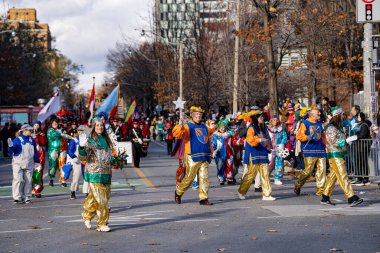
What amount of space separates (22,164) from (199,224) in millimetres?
6412

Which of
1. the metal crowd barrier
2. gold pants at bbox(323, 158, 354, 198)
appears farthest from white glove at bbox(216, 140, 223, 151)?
gold pants at bbox(323, 158, 354, 198)

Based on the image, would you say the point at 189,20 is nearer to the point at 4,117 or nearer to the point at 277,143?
the point at 4,117

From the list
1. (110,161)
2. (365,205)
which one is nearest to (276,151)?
(365,205)

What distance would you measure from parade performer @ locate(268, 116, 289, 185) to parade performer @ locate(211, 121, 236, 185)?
1.07 meters

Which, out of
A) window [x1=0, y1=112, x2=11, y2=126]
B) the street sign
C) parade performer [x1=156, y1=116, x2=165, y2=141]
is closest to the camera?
the street sign

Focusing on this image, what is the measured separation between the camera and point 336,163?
15859 millimetres

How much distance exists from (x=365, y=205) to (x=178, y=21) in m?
50.7

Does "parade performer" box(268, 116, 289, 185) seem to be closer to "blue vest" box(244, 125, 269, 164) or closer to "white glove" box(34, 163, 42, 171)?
"blue vest" box(244, 125, 269, 164)

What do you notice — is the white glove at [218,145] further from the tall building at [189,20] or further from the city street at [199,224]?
the tall building at [189,20]

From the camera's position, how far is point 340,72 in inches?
1348

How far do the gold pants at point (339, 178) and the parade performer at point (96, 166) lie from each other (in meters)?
4.49

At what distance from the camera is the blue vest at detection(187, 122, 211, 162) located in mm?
16688

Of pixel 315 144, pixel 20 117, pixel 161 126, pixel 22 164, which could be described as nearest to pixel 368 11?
pixel 315 144

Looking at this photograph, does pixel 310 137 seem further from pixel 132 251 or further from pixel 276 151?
pixel 132 251
